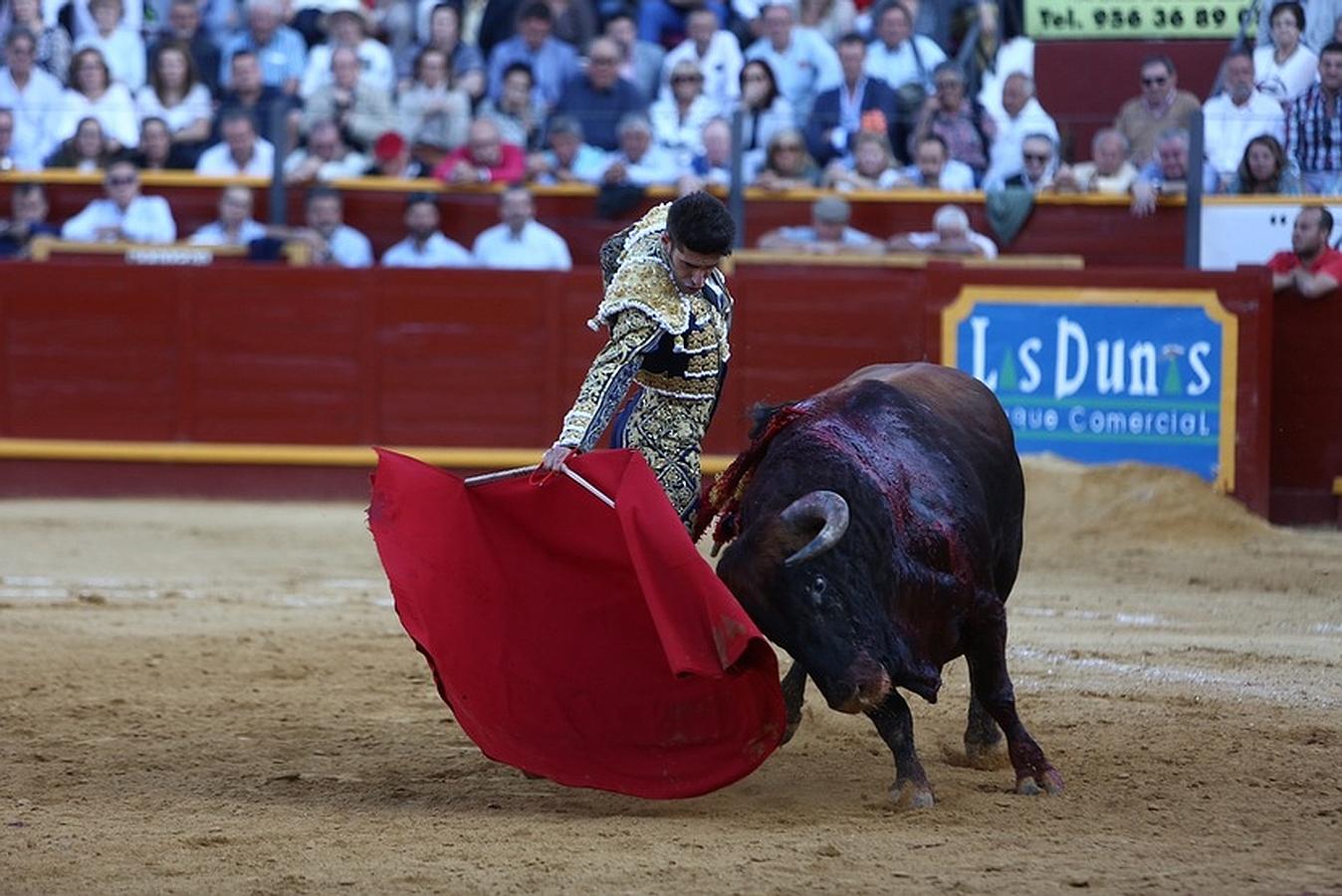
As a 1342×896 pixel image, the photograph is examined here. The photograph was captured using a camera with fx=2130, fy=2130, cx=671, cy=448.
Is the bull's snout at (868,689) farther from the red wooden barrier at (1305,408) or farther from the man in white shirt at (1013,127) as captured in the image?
the man in white shirt at (1013,127)

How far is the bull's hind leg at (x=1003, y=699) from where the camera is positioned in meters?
4.91

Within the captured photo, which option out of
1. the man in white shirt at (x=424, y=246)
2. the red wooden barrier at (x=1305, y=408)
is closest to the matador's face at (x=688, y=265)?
the red wooden barrier at (x=1305, y=408)

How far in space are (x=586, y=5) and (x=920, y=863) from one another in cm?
892

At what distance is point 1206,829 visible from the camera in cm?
455

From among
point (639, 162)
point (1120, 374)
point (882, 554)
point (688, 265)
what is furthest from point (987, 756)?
point (639, 162)

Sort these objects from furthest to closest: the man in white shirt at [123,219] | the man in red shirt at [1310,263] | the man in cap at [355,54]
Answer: the man in cap at [355,54]
the man in white shirt at [123,219]
the man in red shirt at [1310,263]

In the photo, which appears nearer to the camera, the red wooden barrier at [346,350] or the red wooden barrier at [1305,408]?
the red wooden barrier at [1305,408]

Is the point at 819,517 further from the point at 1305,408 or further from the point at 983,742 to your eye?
the point at 1305,408

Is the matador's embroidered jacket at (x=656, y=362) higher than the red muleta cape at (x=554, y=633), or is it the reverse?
the matador's embroidered jacket at (x=656, y=362)

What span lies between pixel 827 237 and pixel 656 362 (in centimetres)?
550

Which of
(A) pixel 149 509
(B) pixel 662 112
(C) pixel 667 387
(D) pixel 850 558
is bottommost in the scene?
(A) pixel 149 509

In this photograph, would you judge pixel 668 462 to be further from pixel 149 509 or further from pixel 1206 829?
pixel 149 509

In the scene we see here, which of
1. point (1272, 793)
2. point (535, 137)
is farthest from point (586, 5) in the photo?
point (1272, 793)

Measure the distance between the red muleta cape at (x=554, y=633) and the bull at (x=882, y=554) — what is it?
0.28m
